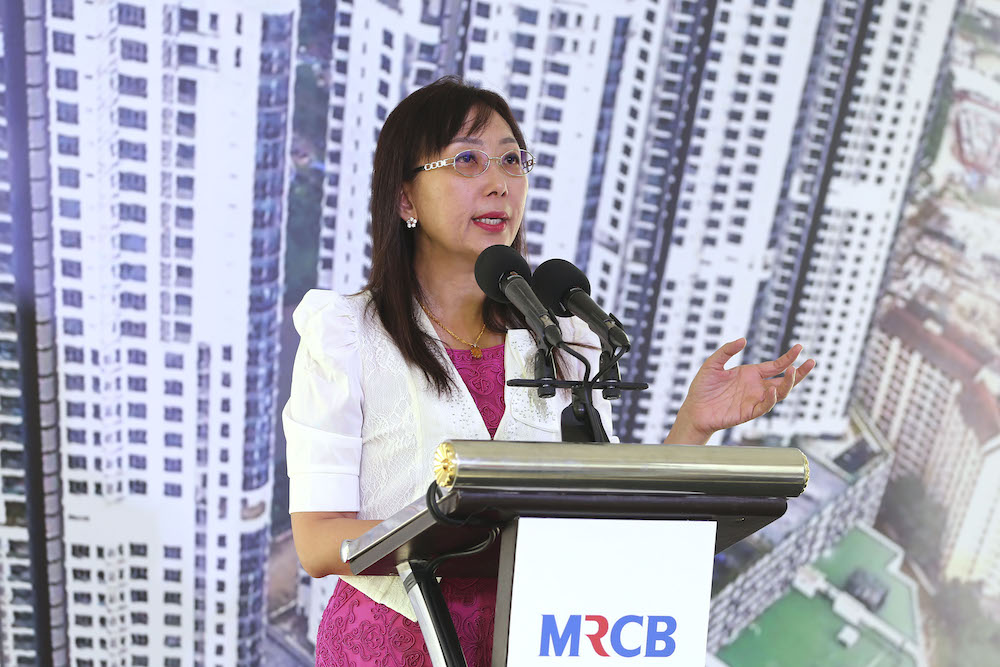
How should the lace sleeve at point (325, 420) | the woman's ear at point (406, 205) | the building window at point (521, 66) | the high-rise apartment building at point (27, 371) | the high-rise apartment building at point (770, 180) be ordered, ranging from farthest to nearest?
the high-rise apartment building at point (770, 180)
the building window at point (521, 66)
the high-rise apartment building at point (27, 371)
the woman's ear at point (406, 205)
the lace sleeve at point (325, 420)

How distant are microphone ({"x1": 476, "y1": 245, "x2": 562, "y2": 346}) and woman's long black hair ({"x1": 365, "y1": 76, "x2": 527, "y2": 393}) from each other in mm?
313

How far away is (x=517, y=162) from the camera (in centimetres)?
151

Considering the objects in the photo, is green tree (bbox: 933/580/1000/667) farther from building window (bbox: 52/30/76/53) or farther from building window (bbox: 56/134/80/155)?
building window (bbox: 52/30/76/53)

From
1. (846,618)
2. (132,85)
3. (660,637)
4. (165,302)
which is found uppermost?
(132,85)

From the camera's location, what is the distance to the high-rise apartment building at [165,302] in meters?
2.62

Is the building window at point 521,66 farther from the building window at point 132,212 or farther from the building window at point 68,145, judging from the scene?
the building window at point 68,145

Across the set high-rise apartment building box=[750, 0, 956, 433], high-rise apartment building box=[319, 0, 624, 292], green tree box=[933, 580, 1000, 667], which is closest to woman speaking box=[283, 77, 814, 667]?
high-rise apartment building box=[319, 0, 624, 292]

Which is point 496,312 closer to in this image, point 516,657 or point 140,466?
point 516,657

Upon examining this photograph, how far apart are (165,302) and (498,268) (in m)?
1.79

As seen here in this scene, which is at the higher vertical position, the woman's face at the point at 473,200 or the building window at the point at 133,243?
the woman's face at the point at 473,200

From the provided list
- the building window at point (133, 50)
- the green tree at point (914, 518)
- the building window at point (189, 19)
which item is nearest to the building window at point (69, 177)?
the building window at point (133, 50)

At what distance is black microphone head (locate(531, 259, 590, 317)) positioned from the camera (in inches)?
46.0

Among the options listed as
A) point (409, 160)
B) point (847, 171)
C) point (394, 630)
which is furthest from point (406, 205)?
point (847, 171)

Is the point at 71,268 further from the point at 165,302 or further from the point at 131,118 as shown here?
the point at 131,118
